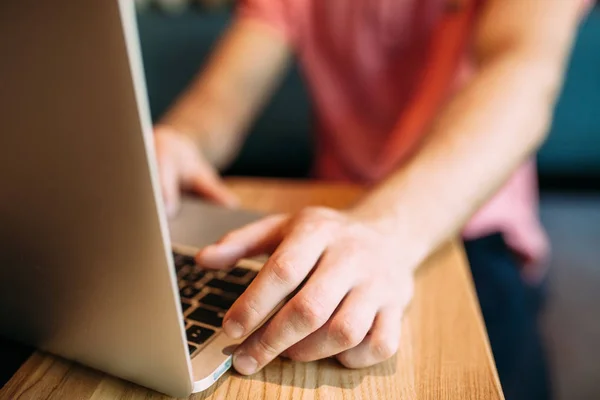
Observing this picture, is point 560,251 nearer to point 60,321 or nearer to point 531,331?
point 531,331

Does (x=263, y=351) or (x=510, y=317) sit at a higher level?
(x=263, y=351)

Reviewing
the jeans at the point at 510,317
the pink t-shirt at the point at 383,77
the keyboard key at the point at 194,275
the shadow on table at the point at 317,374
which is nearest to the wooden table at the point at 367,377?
the shadow on table at the point at 317,374

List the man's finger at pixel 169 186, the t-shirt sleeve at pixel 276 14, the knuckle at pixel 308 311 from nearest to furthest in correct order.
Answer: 1. the knuckle at pixel 308 311
2. the man's finger at pixel 169 186
3. the t-shirt sleeve at pixel 276 14

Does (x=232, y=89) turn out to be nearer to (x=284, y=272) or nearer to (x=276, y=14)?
(x=276, y=14)

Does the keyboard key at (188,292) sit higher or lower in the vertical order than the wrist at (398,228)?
lower

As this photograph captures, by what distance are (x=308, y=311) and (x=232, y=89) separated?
1.91ft

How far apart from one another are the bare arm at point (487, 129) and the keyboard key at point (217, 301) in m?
0.13

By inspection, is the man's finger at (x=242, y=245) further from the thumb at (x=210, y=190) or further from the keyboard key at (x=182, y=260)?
the thumb at (x=210, y=190)

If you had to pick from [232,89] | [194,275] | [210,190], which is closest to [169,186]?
[210,190]

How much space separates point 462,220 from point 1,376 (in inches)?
15.6

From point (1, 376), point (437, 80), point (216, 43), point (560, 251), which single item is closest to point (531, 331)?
point (560, 251)

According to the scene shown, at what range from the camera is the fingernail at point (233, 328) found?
341 mm

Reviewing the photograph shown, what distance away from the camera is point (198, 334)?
372mm

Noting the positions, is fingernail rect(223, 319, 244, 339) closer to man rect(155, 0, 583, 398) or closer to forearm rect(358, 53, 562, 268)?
man rect(155, 0, 583, 398)
